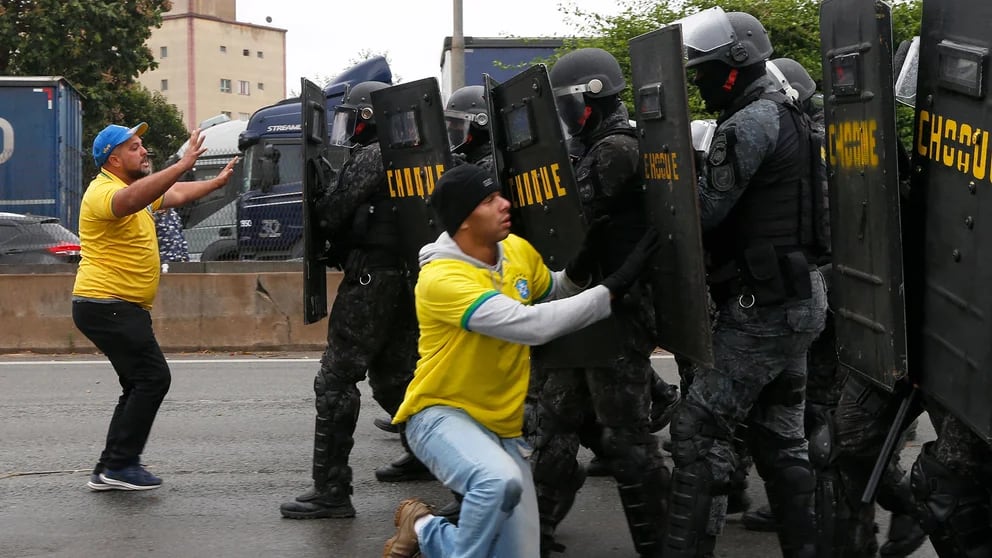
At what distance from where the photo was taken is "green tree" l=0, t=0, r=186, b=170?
29.6 m

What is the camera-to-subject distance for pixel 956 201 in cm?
341

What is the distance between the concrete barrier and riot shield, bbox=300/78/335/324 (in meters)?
6.13

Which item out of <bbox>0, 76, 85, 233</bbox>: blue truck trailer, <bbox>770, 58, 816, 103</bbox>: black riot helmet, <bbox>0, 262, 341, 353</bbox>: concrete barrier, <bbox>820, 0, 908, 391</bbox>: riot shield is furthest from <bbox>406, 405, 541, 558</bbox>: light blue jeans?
<bbox>0, 76, 85, 233</bbox>: blue truck trailer

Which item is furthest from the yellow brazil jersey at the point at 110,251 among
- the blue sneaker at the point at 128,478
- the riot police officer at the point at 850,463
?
the riot police officer at the point at 850,463

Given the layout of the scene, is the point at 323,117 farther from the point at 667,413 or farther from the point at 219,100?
the point at 219,100

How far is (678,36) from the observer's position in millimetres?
3920

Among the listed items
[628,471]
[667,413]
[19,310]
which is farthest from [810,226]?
[19,310]

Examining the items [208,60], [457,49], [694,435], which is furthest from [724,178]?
[208,60]

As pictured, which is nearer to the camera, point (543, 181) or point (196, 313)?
point (543, 181)

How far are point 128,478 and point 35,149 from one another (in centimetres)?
1598

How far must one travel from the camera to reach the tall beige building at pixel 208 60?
83.1 metres

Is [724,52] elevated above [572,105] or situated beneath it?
elevated above

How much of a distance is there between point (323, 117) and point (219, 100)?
82.6 m

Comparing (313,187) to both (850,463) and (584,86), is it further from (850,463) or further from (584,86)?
(850,463)
